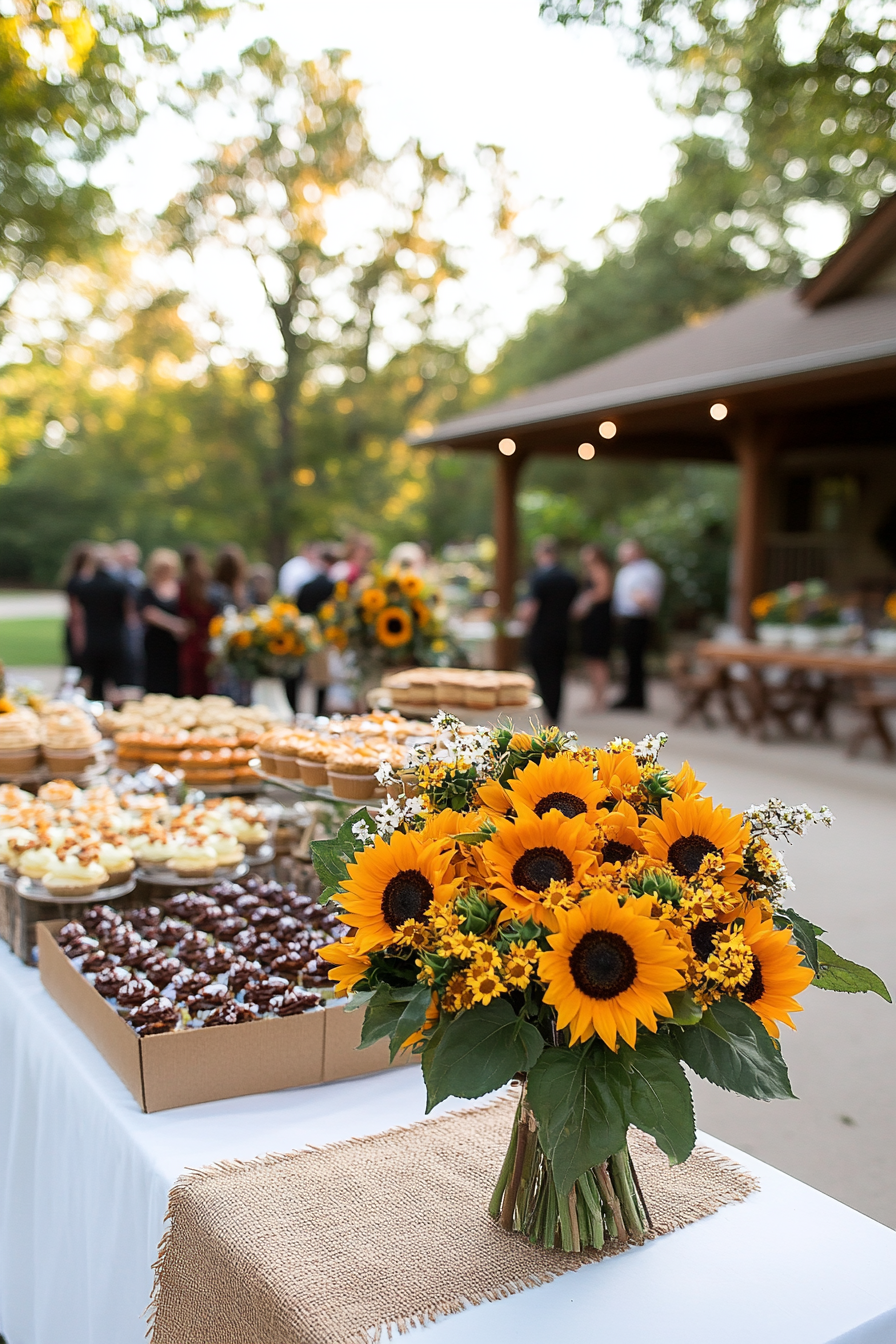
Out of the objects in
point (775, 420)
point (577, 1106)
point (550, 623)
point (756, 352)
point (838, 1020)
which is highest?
point (756, 352)

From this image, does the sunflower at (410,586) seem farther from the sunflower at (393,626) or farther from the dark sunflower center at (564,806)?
the dark sunflower center at (564,806)

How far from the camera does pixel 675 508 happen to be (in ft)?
68.4

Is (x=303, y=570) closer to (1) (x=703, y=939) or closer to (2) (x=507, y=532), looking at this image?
(2) (x=507, y=532)

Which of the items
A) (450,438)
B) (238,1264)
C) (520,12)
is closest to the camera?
(238,1264)

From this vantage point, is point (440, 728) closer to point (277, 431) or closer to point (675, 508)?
point (675, 508)

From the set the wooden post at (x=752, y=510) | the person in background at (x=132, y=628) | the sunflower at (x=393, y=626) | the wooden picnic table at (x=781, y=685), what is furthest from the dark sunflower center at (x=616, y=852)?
the wooden post at (x=752, y=510)

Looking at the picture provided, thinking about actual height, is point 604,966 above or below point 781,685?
above

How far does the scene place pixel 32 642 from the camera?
90.7 ft

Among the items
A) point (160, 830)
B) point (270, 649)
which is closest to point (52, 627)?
point (270, 649)

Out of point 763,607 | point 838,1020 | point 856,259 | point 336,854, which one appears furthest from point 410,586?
point 856,259

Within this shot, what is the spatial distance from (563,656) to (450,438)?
14.8 ft

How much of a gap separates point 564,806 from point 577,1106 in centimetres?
36

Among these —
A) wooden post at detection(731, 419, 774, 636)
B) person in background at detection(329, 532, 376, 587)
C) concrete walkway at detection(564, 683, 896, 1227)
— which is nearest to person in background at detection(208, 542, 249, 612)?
person in background at detection(329, 532, 376, 587)

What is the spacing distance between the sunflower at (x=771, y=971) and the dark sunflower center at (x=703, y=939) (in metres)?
0.04
